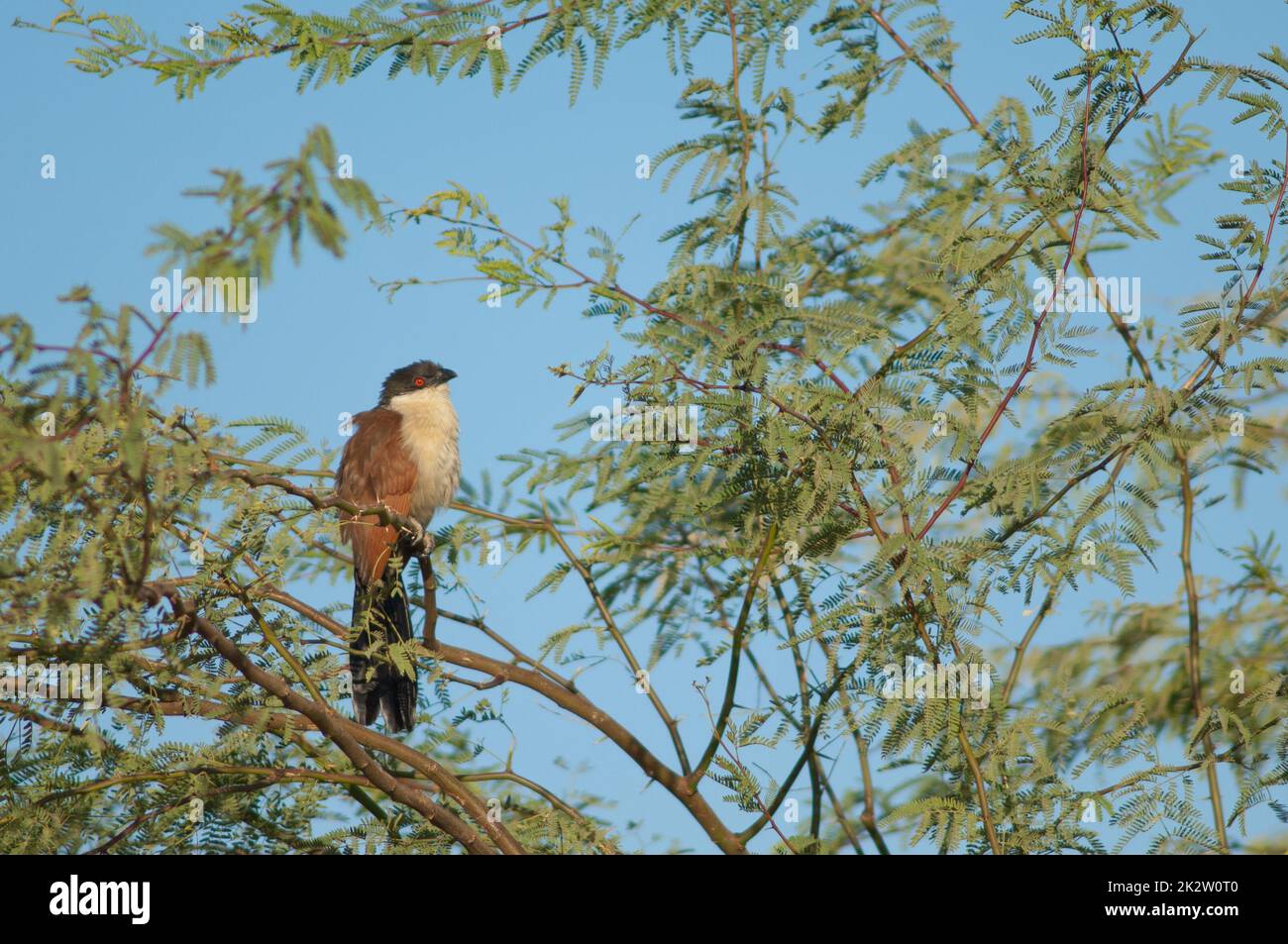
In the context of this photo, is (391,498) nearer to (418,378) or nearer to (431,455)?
(431,455)

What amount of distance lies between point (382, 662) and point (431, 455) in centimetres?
203

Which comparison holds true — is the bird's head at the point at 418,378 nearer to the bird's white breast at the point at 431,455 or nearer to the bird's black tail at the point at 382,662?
the bird's white breast at the point at 431,455

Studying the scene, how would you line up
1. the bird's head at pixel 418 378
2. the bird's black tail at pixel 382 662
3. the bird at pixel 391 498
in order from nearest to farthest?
the bird's black tail at pixel 382 662 → the bird at pixel 391 498 → the bird's head at pixel 418 378

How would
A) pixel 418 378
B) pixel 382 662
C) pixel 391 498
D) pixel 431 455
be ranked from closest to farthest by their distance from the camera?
pixel 382 662 → pixel 391 498 → pixel 431 455 → pixel 418 378

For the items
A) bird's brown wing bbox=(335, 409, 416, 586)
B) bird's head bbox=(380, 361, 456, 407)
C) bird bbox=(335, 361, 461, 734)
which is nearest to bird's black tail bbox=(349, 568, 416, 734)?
bird bbox=(335, 361, 461, 734)

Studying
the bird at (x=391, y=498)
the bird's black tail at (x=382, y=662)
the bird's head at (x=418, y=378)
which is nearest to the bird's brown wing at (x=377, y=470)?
the bird at (x=391, y=498)

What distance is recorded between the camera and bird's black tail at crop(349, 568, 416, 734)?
454 cm

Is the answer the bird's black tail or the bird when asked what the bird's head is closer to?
the bird

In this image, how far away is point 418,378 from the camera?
7309 mm

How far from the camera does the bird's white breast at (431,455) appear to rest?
646 cm

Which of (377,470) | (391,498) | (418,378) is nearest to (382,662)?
(391,498)
